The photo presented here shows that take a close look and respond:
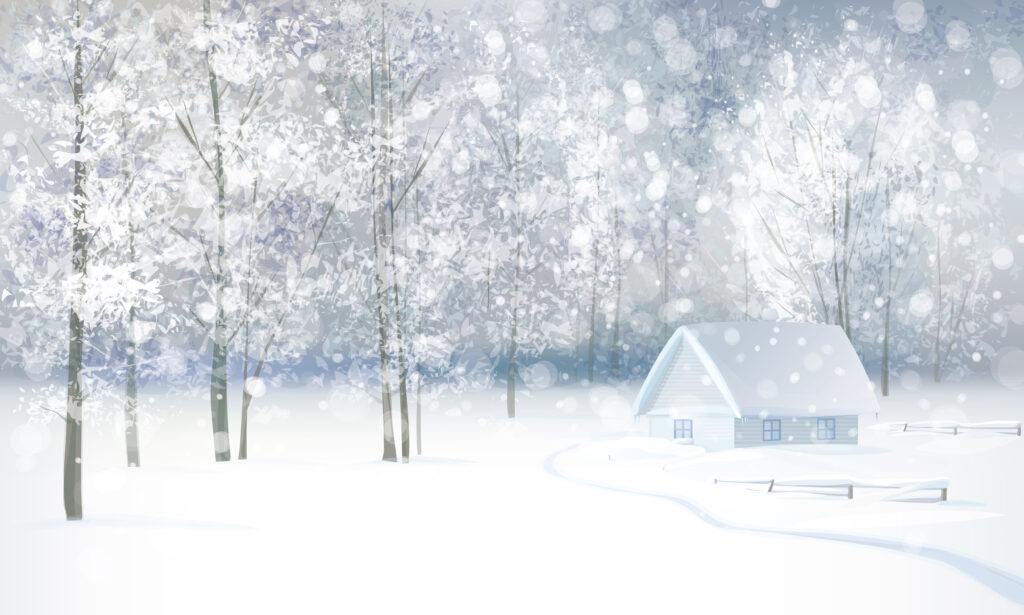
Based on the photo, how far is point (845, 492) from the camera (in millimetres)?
23969

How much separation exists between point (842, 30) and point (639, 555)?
1476 inches

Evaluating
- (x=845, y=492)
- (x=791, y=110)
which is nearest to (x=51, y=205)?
(x=845, y=492)

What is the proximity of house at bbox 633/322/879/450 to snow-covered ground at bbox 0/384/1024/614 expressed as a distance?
5.25 feet

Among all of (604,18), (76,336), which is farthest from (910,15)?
(76,336)

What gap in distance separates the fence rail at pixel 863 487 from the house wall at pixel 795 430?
8.53 meters

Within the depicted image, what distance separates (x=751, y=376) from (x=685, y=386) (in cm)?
236

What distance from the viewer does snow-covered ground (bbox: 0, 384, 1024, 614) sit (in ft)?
42.0

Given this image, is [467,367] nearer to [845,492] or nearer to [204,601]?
[845,492]

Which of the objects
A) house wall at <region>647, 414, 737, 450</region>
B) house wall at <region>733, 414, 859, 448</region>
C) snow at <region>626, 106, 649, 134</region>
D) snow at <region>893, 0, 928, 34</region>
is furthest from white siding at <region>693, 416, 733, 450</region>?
snow at <region>893, 0, 928, 34</region>

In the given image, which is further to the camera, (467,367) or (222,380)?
(467,367)

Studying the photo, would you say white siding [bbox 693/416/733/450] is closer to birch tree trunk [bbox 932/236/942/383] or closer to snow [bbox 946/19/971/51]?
snow [bbox 946/19/971/51]

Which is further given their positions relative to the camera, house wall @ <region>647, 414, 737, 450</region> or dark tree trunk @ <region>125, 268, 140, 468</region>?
house wall @ <region>647, 414, 737, 450</region>

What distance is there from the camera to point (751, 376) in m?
34.6

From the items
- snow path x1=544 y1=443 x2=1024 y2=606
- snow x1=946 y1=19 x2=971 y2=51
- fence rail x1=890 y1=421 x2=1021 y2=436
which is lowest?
fence rail x1=890 y1=421 x2=1021 y2=436
